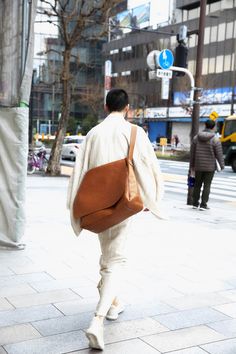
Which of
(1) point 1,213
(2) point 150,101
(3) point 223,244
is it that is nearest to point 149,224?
(3) point 223,244

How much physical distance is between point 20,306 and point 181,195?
10.5 metres

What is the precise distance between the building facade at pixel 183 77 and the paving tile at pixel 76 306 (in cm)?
4255

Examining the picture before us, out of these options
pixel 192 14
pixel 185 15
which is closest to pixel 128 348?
pixel 192 14

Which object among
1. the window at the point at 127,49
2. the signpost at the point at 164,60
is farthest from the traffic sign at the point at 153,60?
the window at the point at 127,49

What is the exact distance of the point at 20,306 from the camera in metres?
3.99

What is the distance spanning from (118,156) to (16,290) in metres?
1.78

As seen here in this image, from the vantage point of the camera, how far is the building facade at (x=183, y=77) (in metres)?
52.7

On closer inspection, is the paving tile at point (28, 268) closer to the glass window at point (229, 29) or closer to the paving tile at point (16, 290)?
the paving tile at point (16, 290)

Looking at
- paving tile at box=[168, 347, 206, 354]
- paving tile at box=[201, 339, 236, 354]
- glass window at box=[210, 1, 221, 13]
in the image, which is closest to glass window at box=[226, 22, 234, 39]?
glass window at box=[210, 1, 221, 13]

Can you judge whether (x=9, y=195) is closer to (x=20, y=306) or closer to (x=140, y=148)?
(x=20, y=306)

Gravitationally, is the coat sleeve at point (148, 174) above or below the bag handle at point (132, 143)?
below

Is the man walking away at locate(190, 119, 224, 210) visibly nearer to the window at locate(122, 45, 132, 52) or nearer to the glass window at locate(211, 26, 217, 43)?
the glass window at locate(211, 26, 217, 43)

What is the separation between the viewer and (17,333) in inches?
135

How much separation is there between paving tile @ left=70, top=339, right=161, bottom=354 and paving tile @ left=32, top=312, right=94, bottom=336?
1.22ft
